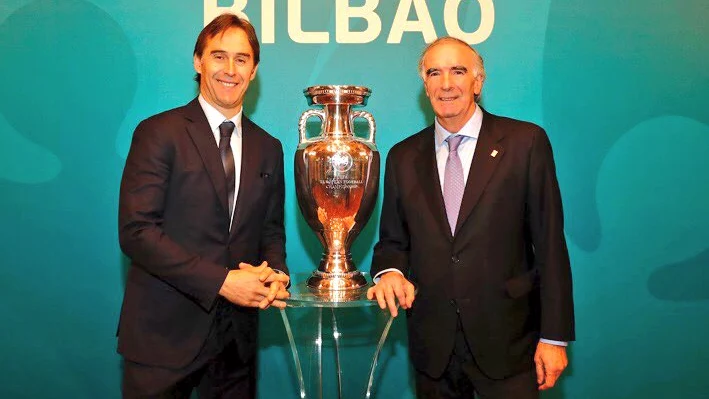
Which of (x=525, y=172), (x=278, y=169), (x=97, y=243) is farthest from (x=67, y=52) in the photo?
(x=525, y=172)

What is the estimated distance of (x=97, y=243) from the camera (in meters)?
2.74

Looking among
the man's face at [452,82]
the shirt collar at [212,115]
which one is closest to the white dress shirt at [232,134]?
the shirt collar at [212,115]

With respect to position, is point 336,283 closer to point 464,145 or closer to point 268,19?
point 464,145

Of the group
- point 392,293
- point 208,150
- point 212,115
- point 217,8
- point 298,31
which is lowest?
point 392,293

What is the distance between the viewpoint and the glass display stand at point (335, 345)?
2127 millimetres

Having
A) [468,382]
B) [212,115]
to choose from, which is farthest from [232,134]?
[468,382]

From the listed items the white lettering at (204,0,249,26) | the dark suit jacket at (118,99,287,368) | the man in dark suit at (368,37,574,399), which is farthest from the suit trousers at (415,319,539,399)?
the white lettering at (204,0,249,26)

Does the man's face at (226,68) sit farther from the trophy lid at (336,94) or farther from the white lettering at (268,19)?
the white lettering at (268,19)

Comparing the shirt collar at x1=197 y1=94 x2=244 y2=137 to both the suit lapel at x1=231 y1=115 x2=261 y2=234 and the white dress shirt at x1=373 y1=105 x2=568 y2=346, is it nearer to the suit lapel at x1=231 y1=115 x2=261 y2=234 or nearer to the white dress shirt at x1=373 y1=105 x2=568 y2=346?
the suit lapel at x1=231 y1=115 x2=261 y2=234

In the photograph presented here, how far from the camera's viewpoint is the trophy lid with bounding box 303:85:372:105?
2041mm

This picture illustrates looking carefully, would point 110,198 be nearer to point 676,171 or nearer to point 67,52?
point 67,52

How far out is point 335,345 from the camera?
223 cm

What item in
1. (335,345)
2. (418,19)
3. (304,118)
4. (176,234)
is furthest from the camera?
(418,19)

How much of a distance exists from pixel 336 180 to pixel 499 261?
22.2 inches
